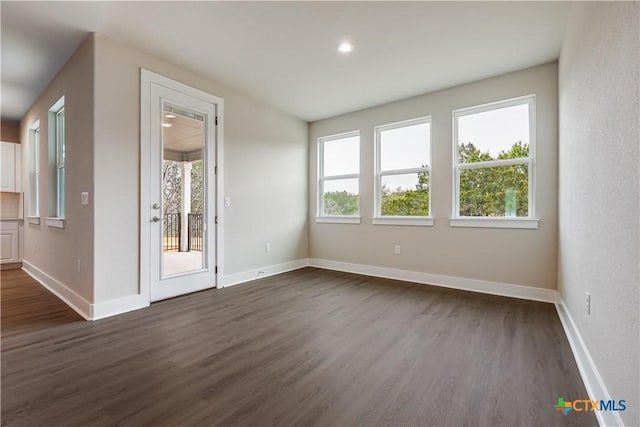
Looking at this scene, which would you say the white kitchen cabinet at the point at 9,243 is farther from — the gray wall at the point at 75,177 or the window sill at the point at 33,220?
the gray wall at the point at 75,177

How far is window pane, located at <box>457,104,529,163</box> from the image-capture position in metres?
3.37

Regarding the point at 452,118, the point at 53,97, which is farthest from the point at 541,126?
the point at 53,97

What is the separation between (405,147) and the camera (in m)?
4.26

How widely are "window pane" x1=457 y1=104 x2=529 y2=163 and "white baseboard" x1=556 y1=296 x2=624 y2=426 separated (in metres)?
1.88

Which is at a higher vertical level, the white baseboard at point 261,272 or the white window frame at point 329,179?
the white window frame at point 329,179

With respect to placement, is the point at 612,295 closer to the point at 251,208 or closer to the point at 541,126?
the point at 541,126

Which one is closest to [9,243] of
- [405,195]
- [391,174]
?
[391,174]

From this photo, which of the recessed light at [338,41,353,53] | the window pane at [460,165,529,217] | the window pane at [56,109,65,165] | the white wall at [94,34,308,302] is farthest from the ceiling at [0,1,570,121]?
the window pane at [460,165,529,217]

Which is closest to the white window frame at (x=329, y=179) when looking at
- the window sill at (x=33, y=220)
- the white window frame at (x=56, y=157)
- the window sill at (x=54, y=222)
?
the window sill at (x=54, y=222)

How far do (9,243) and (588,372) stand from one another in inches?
299

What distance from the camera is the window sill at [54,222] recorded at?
3258 millimetres

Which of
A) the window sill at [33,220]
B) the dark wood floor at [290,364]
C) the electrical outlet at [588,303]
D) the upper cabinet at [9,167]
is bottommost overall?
the dark wood floor at [290,364]

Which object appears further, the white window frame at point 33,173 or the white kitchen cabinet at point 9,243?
the white kitchen cabinet at point 9,243

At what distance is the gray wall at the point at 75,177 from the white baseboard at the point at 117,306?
0.12m
